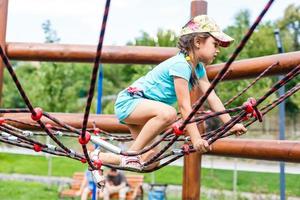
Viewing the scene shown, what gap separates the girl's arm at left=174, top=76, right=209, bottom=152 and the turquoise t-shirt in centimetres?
3

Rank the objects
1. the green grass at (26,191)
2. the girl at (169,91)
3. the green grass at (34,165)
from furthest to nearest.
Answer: the green grass at (34,165), the green grass at (26,191), the girl at (169,91)

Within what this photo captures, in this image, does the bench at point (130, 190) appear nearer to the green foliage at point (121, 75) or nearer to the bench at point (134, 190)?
the bench at point (134, 190)

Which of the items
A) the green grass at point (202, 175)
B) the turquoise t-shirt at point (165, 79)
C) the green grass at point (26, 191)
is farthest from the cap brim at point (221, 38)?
the green grass at point (202, 175)

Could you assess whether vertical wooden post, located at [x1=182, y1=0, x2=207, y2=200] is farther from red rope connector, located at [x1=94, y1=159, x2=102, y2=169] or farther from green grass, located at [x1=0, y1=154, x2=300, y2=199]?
green grass, located at [x1=0, y1=154, x2=300, y2=199]

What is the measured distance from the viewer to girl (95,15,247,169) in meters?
1.38

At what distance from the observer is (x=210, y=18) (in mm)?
1445

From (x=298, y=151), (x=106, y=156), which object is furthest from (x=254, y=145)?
Result: (x=106, y=156)

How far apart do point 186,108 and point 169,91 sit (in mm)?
136

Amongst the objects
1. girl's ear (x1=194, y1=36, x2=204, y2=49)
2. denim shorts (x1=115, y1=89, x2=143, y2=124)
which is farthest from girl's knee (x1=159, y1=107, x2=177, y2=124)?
girl's ear (x1=194, y1=36, x2=204, y2=49)

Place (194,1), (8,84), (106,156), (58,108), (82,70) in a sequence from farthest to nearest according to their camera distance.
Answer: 1. (82,70)
2. (8,84)
3. (58,108)
4. (194,1)
5. (106,156)

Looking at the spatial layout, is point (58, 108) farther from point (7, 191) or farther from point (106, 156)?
point (106, 156)

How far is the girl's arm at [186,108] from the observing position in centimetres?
127

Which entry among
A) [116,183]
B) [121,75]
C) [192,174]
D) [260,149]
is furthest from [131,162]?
[121,75]

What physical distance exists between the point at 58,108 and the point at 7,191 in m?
3.53
